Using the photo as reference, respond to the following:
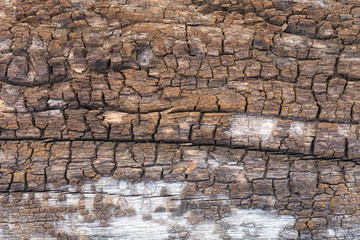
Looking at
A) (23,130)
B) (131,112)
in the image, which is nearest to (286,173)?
(131,112)

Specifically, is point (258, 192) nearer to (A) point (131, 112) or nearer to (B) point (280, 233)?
(B) point (280, 233)

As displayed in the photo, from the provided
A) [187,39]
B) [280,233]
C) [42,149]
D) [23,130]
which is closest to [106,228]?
[42,149]

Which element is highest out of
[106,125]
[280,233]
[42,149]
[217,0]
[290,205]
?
[217,0]

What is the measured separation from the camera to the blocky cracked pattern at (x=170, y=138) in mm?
2676

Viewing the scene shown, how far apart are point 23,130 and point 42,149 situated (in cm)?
25

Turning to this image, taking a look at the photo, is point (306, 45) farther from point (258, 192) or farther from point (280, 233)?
point (280, 233)

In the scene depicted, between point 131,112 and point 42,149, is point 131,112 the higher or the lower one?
the higher one

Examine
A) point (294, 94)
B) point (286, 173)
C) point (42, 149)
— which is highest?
point (294, 94)

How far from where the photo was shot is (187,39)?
9.17ft

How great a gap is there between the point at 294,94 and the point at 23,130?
2511mm

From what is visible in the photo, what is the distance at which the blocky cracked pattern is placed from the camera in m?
2.68

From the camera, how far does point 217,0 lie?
9.65 ft

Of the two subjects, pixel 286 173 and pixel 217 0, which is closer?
pixel 286 173

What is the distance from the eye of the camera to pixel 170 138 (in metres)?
2.72
